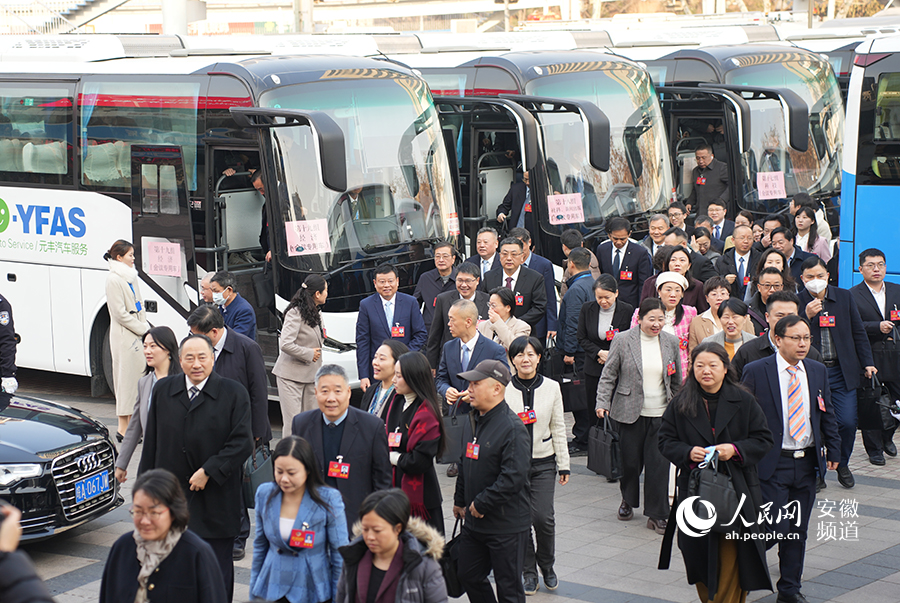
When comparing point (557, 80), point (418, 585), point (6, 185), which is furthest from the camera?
point (557, 80)

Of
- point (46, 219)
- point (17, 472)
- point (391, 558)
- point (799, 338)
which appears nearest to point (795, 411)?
point (799, 338)

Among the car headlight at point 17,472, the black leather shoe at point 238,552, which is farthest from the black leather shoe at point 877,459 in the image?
the car headlight at point 17,472

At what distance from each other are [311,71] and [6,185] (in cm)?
423

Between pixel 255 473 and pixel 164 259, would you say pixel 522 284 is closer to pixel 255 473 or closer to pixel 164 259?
pixel 164 259

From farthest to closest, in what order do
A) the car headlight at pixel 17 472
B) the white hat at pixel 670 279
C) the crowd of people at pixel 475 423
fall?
1. the white hat at pixel 670 279
2. the car headlight at pixel 17 472
3. the crowd of people at pixel 475 423

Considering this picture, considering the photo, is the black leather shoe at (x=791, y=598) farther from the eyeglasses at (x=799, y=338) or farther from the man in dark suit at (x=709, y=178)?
the man in dark suit at (x=709, y=178)

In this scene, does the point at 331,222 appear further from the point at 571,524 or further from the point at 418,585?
the point at 418,585

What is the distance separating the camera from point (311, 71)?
11.7m

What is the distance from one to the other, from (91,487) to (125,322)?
286 centimetres

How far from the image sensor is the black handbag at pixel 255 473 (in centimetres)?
740

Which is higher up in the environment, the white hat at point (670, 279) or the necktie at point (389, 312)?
the white hat at point (670, 279)

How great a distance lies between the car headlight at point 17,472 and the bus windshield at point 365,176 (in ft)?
12.3

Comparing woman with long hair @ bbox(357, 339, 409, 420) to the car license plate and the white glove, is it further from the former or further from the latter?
the white glove

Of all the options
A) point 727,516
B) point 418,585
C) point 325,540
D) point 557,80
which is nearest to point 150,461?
point 325,540
